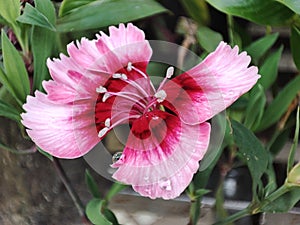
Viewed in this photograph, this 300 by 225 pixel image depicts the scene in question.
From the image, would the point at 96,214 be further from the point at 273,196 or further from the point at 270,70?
the point at 270,70

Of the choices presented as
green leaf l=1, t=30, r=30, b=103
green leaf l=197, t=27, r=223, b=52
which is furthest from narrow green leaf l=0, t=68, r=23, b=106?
green leaf l=197, t=27, r=223, b=52

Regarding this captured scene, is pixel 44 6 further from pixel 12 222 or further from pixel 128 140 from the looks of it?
pixel 12 222

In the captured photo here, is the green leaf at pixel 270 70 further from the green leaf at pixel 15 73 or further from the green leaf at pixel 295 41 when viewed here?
the green leaf at pixel 15 73

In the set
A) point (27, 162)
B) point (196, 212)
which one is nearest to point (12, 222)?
point (27, 162)

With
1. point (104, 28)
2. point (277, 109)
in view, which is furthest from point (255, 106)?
point (104, 28)

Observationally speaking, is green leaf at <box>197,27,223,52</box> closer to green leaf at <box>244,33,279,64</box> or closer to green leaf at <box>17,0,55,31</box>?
green leaf at <box>244,33,279,64</box>

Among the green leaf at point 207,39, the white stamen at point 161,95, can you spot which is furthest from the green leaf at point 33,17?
the green leaf at point 207,39
